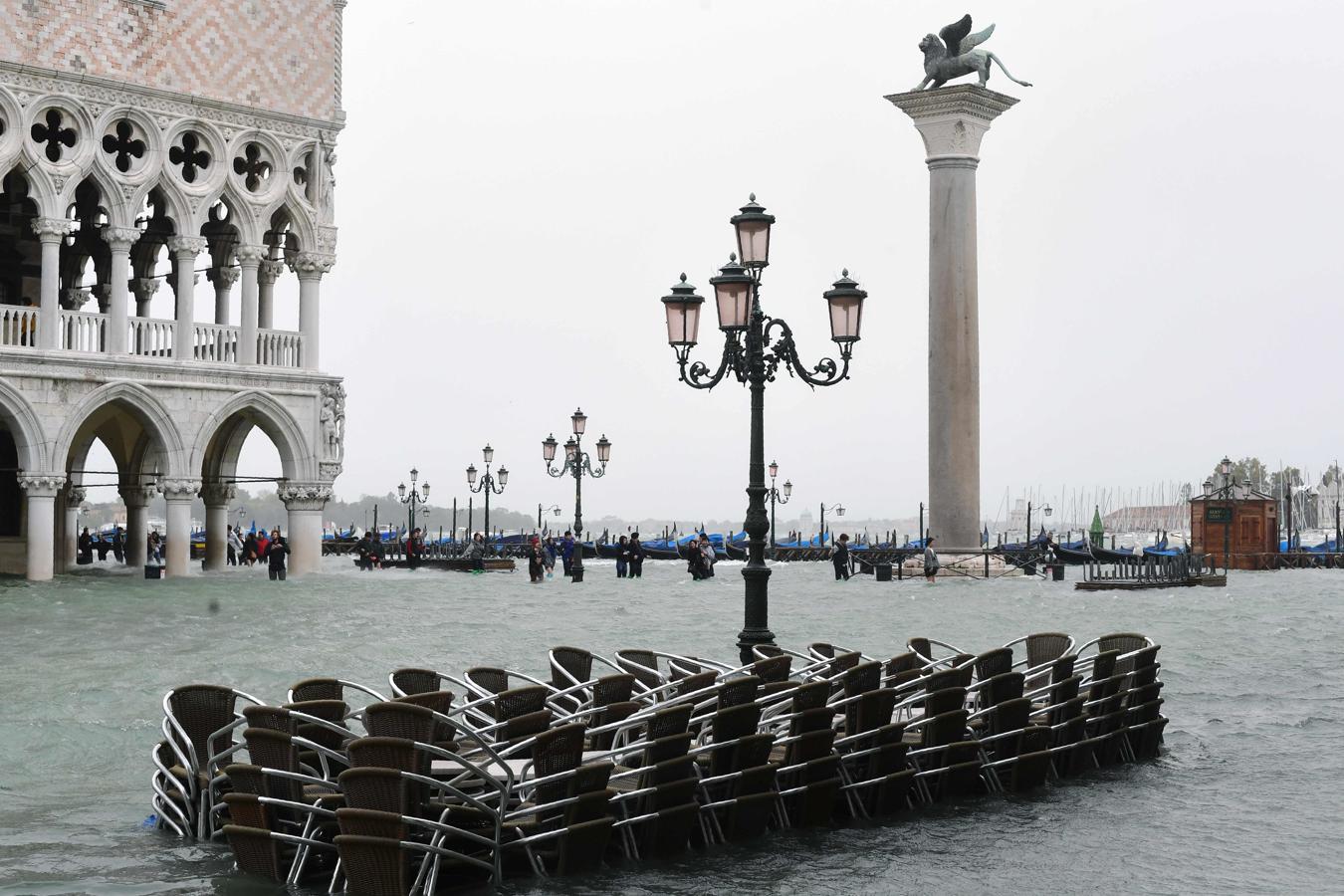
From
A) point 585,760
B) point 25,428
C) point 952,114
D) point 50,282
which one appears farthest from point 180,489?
point 585,760

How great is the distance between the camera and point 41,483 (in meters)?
31.0

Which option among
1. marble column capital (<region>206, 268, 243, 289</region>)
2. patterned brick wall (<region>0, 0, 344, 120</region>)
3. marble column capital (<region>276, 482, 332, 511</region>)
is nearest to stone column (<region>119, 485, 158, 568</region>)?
marble column capital (<region>206, 268, 243, 289</region>)

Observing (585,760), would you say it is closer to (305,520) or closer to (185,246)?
(185,246)

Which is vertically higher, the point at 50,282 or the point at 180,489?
the point at 50,282

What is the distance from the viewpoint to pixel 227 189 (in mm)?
33375

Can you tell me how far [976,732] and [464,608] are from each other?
53.1 ft

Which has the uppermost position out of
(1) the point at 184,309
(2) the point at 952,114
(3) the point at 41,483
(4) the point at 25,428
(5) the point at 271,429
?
(2) the point at 952,114

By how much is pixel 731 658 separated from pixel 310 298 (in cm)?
1862

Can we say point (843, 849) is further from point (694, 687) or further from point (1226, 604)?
point (1226, 604)

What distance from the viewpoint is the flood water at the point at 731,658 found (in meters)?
8.84

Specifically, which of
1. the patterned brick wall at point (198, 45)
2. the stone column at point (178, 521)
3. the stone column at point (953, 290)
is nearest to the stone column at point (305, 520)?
the stone column at point (178, 521)

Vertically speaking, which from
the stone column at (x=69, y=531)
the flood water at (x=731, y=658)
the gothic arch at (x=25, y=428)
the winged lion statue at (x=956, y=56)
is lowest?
the flood water at (x=731, y=658)

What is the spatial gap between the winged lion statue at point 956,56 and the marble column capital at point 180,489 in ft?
50.9

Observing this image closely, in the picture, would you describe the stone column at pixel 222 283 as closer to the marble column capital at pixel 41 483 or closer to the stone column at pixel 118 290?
the stone column at pixel 118 290
